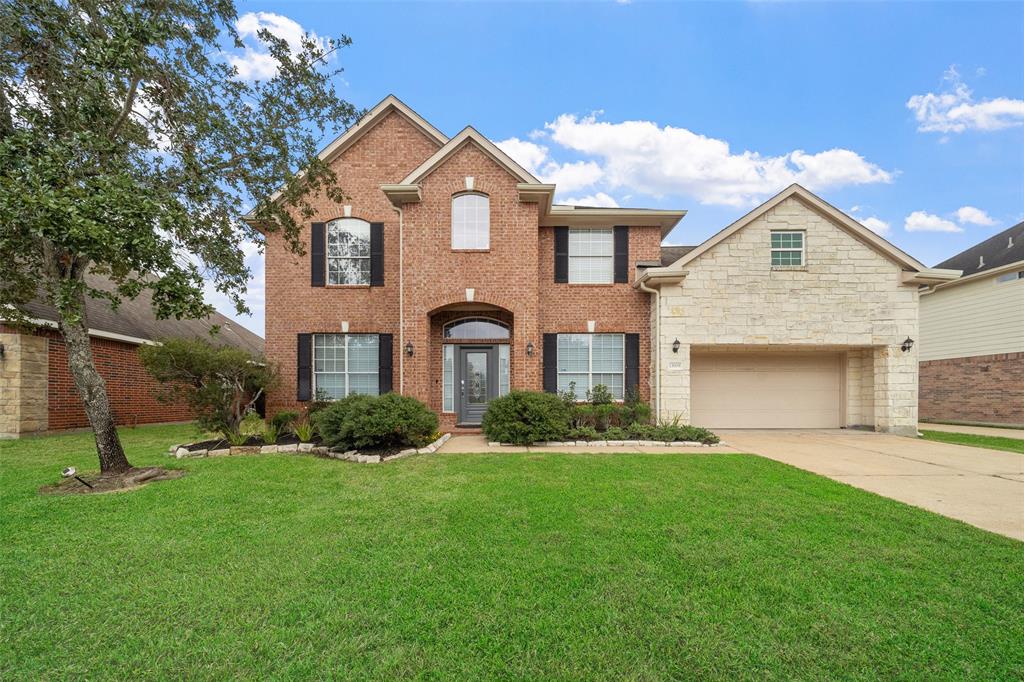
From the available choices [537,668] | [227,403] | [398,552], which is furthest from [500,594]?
[227,403]

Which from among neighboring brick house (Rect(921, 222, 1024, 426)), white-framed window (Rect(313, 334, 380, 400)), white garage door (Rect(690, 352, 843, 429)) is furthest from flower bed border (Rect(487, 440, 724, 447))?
neighboring brick house (Rect(921, 222, 1024, 426))

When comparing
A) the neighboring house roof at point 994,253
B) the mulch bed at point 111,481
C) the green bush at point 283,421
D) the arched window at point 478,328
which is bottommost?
the mulch bed at point 111,481

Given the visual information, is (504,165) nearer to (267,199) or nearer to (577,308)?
(577,308)

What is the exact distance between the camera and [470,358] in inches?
461

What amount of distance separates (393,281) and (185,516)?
7.79 m

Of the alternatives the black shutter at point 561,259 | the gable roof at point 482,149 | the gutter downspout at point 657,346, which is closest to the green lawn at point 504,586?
the gutter downspout at point 657,346

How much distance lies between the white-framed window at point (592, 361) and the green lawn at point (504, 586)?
19.5 ft

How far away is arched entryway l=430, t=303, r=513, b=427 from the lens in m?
11.5

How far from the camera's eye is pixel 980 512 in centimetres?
489

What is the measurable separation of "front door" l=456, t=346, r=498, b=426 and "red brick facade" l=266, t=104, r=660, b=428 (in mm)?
560

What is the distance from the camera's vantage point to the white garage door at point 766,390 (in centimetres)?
1237

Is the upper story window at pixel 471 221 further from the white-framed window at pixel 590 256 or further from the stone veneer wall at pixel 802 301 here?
the stone veneer wall at pixel 802 301

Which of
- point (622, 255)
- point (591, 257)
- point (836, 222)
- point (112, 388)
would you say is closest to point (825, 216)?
point (836, 222)

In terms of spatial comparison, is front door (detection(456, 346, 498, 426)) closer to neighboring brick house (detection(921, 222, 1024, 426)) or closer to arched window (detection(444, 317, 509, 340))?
arched window (detection(444, 317, 509, 340))
